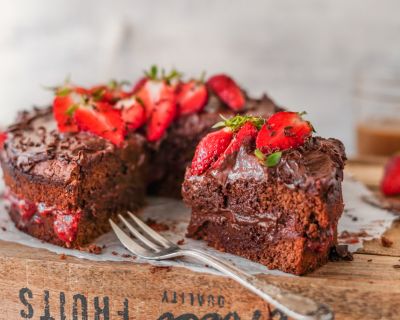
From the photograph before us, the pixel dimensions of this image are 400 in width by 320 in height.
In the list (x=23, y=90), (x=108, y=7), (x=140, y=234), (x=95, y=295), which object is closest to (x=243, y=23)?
(x=108, y=7)

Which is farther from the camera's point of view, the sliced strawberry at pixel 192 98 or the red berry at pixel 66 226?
the sliced strawberry at pixel 192 98

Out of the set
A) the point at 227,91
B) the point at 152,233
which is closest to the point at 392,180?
the point at 227,91

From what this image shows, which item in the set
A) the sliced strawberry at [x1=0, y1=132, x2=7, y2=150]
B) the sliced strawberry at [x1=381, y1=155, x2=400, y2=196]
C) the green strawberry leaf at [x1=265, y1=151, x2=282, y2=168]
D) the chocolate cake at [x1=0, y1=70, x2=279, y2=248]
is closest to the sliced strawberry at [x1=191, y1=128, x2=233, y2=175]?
the green strawberry leaf at [x1=265, y1=151, x2=282, y2=168]

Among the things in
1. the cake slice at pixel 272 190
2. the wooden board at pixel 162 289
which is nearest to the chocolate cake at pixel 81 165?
the wooden board at pixel 162 289

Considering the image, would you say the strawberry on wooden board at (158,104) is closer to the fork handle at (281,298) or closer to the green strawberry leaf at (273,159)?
the green strawberry leaf at (273,159)

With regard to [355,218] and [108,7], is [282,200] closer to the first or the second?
[355,218]

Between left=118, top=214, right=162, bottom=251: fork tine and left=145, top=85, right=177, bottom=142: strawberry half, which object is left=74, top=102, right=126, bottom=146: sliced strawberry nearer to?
left=145, top=85, right=177, bottom=142: strawberry half

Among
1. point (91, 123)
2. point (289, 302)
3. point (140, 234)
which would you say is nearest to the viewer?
point (289, 302)
